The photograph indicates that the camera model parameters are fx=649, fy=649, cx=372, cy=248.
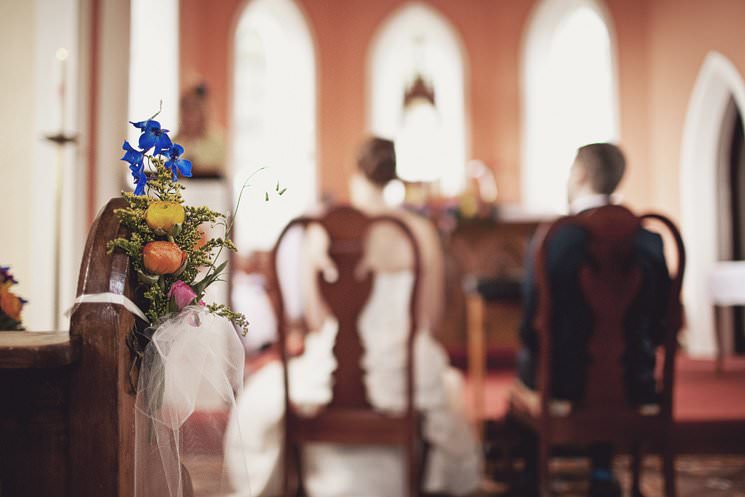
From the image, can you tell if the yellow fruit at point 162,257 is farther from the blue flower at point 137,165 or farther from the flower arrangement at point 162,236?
the blue flower at point 137,165

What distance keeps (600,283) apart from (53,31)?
2596 millimetres

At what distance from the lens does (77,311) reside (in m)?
1.02

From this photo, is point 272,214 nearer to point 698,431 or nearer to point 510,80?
point 510,80

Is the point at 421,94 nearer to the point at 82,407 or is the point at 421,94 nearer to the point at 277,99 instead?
the point at 277,99

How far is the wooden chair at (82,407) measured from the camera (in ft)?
3.34

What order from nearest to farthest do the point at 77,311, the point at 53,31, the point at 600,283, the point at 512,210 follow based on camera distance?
the point at 77,311
the point at 600,283
the point at 53,31
the point at 512,210

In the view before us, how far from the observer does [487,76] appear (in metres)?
8.15

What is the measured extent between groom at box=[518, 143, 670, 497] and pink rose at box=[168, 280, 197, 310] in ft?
4.09

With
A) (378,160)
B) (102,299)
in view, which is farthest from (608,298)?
(102,299)

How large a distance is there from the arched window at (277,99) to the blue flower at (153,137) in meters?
6.90

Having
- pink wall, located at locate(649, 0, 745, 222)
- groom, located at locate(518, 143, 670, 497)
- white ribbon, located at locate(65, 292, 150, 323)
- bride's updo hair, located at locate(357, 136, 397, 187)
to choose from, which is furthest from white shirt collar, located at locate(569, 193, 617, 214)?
pink wall, located at locate(649, 0, 745, 222)

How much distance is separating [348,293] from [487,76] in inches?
266

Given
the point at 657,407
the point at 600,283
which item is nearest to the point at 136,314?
the point at 600,283

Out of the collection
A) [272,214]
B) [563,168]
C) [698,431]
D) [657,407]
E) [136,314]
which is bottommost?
[698,431]
